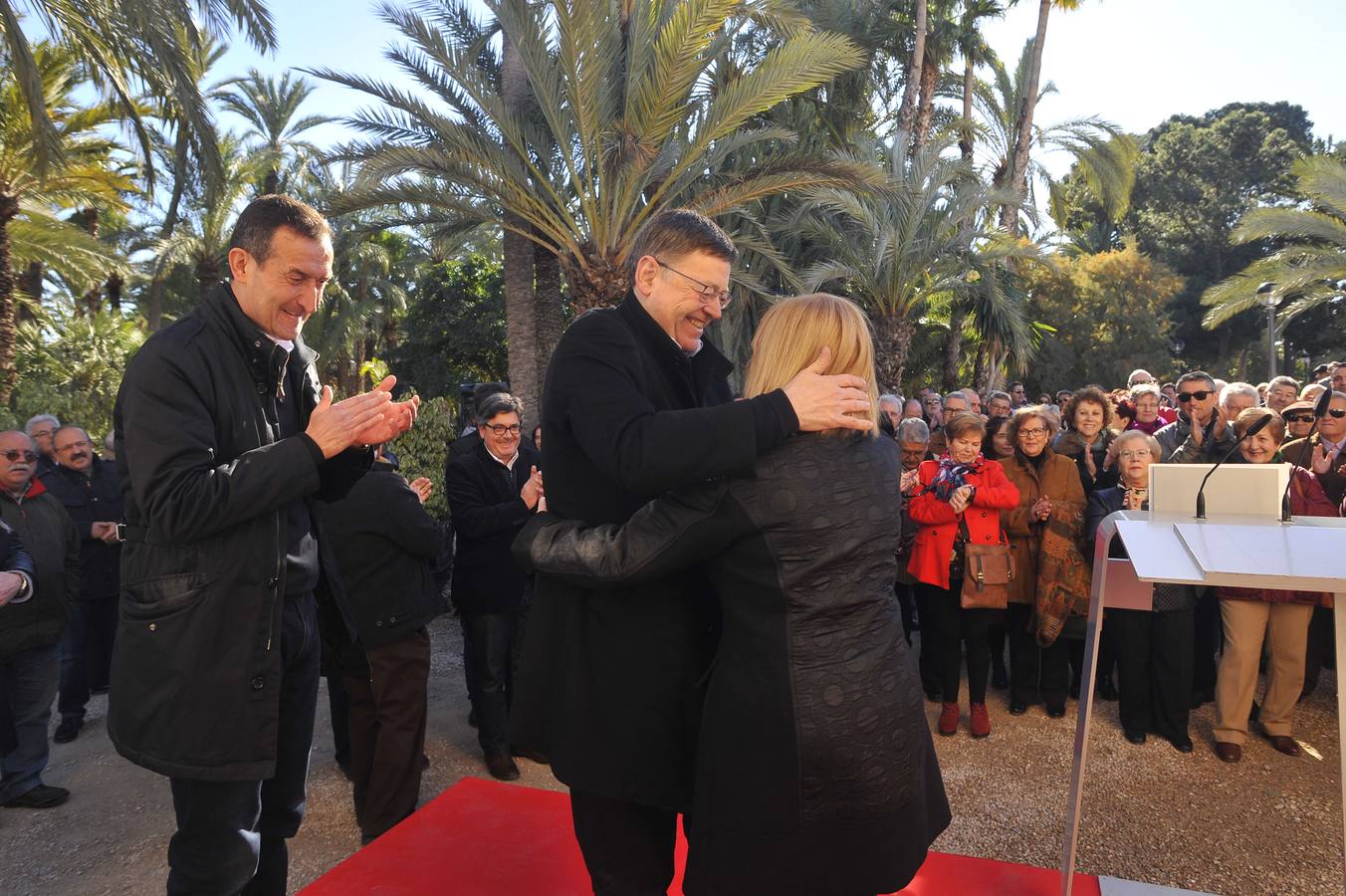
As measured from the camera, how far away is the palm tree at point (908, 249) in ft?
42.9

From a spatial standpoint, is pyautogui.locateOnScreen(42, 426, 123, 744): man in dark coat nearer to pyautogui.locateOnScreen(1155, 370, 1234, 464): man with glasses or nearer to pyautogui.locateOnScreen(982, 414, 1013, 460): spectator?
pyautogui.locateOnScreen(982, 414, 1013, 460): spectator

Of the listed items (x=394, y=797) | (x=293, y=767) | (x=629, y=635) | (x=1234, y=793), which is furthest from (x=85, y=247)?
(x=1234, y=793)

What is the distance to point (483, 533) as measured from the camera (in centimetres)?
440

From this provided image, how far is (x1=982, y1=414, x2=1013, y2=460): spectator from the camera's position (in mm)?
5719

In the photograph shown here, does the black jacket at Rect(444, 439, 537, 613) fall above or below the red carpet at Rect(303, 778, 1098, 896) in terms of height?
above

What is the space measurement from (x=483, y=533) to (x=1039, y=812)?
3.01m

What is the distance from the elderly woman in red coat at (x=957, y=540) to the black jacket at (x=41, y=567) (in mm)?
4663

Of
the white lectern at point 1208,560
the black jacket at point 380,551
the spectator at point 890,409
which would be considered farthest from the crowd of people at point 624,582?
the spectator at point 890,409

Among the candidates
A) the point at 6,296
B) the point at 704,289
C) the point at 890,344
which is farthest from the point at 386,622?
the point at 890,344

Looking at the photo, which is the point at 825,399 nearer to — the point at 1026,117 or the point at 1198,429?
the point at 1198,429

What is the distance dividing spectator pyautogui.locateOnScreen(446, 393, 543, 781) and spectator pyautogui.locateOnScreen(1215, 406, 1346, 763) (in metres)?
3.84

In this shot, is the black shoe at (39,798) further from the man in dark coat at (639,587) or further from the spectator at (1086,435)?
the spectator at (1086,435)

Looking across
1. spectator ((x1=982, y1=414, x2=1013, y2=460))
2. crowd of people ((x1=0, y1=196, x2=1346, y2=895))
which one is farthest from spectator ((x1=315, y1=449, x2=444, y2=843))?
spectator ((x1=982, y1=414, x2=1013, y2=460))

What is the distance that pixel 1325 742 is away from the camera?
4.79 m
